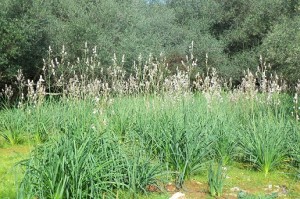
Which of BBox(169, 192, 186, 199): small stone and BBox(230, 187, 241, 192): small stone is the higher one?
BBox(169, 192, 186, 199): small stone

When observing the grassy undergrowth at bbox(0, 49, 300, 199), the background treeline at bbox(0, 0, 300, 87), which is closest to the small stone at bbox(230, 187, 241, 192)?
the grassy undergrowth at bbox(0, 49, 300, 199)

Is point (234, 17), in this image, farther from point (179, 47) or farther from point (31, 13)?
point (31, 13)

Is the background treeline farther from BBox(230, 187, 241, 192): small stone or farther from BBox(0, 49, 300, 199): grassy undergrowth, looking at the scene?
BBox(230, 187, 241, 192): small stone

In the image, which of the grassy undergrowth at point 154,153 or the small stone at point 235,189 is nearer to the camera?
the grassy undergrowth at point 154,153

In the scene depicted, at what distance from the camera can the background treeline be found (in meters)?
18.3

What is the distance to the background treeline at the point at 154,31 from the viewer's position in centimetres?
1833

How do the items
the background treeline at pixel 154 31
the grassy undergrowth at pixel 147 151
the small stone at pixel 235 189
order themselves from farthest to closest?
the background treeline at pixel 154 31 < the small stone at pixel 235 189 < the grassy undergrowth at pixel 147 151

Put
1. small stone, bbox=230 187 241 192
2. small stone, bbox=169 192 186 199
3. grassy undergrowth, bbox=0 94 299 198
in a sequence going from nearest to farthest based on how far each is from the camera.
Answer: grassy undergrowth, bbox=0 94 299 198, small stone, bbox=169 192 186 199, small stone, bbox=230 187 241 192

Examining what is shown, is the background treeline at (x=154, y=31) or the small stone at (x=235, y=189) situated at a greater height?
the background treeline at (x=154, y=31)

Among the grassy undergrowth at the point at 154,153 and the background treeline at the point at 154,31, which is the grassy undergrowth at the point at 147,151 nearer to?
the grassy undergrowth at the point at 154,153

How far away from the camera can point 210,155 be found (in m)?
7.68

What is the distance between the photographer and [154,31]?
102ft

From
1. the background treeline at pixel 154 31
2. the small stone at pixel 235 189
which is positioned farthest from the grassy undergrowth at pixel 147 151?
the background treeline at pixel 154 31

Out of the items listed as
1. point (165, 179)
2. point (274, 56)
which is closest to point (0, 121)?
point (165, 179)
